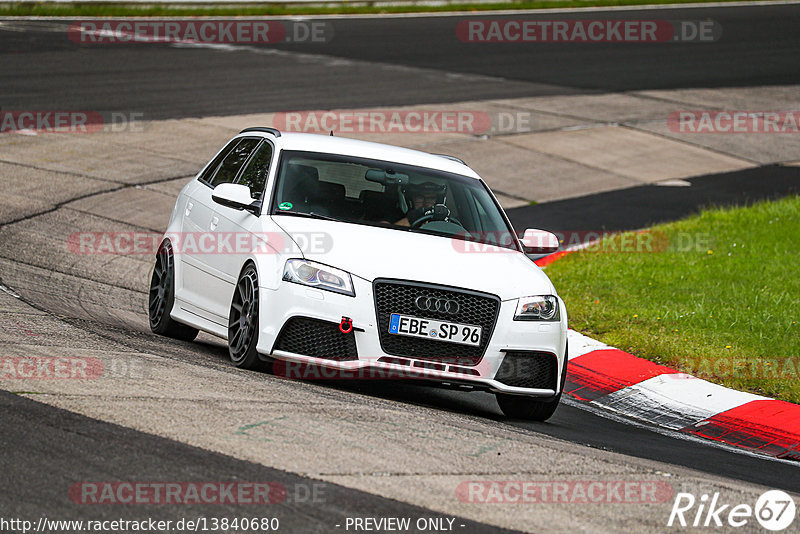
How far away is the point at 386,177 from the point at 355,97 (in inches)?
552

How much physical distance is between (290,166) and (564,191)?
30.7 feet

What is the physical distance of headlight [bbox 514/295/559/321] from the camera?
289 inches

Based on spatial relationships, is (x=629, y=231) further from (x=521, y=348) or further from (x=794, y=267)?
(x=521, y=348)

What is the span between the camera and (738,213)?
15.2 m

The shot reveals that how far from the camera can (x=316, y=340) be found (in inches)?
279

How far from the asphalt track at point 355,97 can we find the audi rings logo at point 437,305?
75 centimetres

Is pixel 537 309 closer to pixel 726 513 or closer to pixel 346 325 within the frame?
pixel 346 325

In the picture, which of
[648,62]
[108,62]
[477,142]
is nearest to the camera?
[477,142]

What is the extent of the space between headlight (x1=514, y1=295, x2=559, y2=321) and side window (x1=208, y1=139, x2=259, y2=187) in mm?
2745

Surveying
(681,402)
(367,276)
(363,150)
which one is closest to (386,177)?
(363,150)

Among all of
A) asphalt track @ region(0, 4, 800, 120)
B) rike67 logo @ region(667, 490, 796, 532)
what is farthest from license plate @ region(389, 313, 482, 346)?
asphalt track @ region(0, 4, 800, 120)

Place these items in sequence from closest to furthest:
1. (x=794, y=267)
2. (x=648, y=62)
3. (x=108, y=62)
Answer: (x=794, y=267)
(x=108, y=62)
(x=648, y=62)

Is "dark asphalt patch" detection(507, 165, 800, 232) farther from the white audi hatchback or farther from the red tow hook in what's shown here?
the red tow hook

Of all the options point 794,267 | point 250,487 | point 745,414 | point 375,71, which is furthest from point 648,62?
point 250,487
